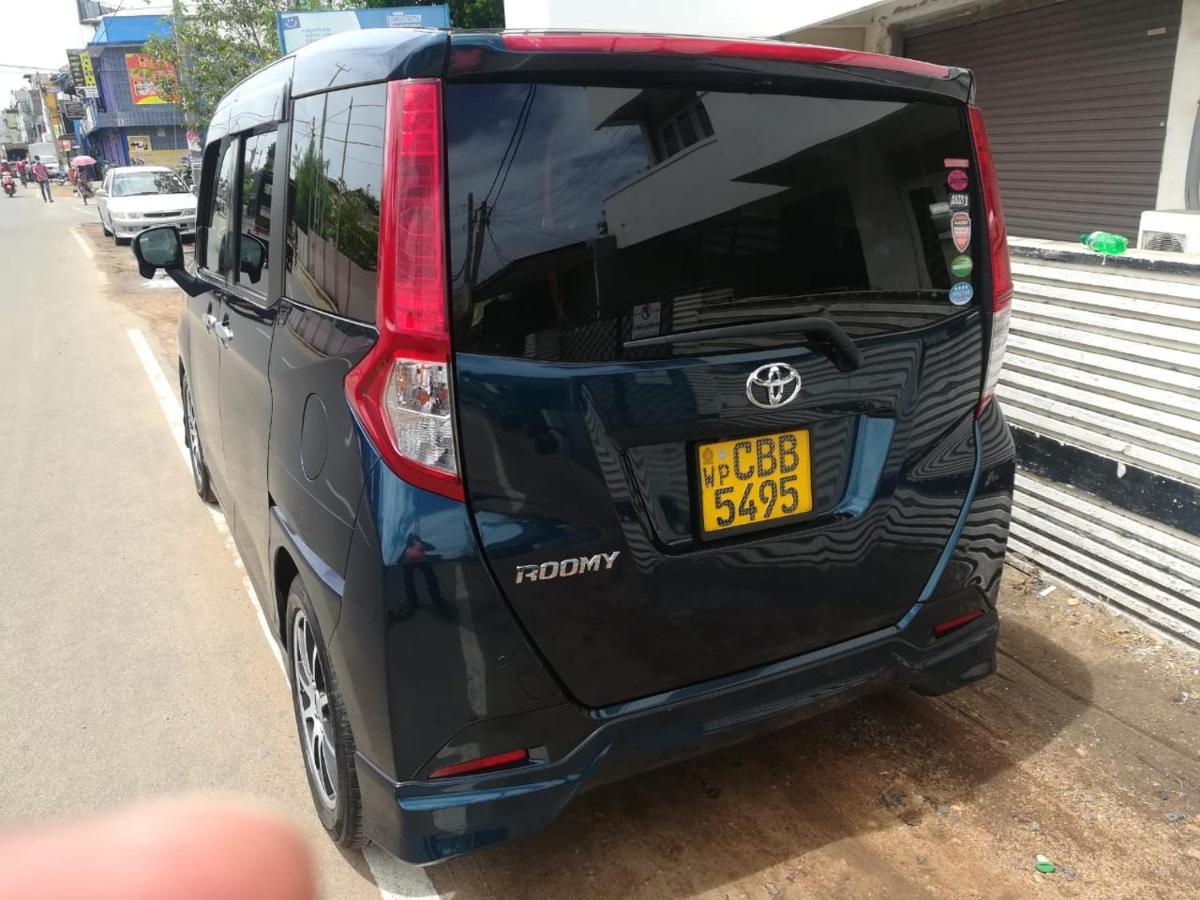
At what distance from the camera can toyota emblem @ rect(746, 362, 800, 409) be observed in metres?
2.19

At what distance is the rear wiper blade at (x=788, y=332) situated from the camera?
6.91ft

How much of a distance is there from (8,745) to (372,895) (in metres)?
1.63

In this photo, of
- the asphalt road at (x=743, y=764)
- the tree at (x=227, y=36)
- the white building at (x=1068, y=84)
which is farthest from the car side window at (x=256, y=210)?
the tree at (x=227, y=36)

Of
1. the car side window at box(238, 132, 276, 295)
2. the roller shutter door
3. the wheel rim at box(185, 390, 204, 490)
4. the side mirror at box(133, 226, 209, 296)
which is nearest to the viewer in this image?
the car side window at box(238, 132, 276, 295)

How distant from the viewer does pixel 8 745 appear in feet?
10.8

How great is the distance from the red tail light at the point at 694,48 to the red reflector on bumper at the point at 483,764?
151 cm

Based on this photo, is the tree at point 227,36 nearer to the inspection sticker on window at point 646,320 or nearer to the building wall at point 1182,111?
the building wall at point 1182,111

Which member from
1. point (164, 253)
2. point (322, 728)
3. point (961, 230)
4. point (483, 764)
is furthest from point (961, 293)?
point (164, 253)

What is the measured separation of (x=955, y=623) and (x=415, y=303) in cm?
175

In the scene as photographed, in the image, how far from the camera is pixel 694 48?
2090 mm

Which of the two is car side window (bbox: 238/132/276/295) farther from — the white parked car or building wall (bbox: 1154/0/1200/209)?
the white parked car

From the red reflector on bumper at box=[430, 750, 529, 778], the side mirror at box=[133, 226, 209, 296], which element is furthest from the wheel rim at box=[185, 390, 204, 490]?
the red reflector on bumper at box=[430, 750, 529, 778]

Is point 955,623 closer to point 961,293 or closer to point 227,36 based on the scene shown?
point 961,293

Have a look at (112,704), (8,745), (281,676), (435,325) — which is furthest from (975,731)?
(8,745)
